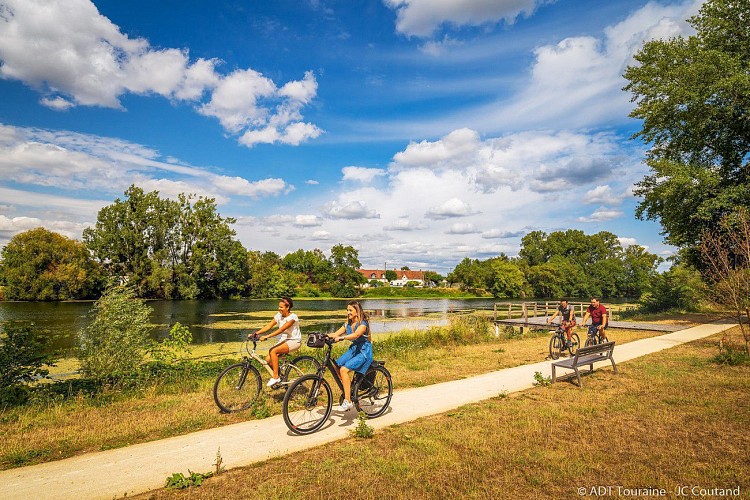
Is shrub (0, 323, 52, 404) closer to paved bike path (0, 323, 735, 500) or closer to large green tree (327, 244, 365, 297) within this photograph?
paved bike path (0, 323, 735, 500)

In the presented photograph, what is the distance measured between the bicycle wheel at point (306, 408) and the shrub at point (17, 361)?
5.92m

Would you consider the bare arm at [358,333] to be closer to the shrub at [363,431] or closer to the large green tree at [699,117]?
the shrub at [363,431]

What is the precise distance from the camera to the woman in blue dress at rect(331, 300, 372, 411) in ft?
19.4

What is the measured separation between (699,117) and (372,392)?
23.1m

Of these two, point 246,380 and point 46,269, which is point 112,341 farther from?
point 46,269

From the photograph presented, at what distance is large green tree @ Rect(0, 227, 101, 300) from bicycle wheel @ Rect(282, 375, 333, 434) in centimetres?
6103

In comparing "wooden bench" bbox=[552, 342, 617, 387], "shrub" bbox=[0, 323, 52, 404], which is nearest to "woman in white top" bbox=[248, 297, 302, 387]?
"shrub" bbox=[0, 323, 52, 404]

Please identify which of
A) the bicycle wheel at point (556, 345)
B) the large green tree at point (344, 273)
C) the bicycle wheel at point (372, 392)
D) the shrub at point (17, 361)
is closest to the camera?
the bicycle wheel at point (372, 392)

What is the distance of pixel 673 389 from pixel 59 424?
1086cm

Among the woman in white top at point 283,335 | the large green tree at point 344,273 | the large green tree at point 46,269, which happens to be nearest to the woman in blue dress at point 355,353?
the woman in white top at point 283,335

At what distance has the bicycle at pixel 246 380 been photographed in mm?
6664

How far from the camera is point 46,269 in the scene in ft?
174

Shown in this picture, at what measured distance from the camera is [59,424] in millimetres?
6332

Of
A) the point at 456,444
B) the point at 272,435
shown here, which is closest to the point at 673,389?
the point at 456,444
